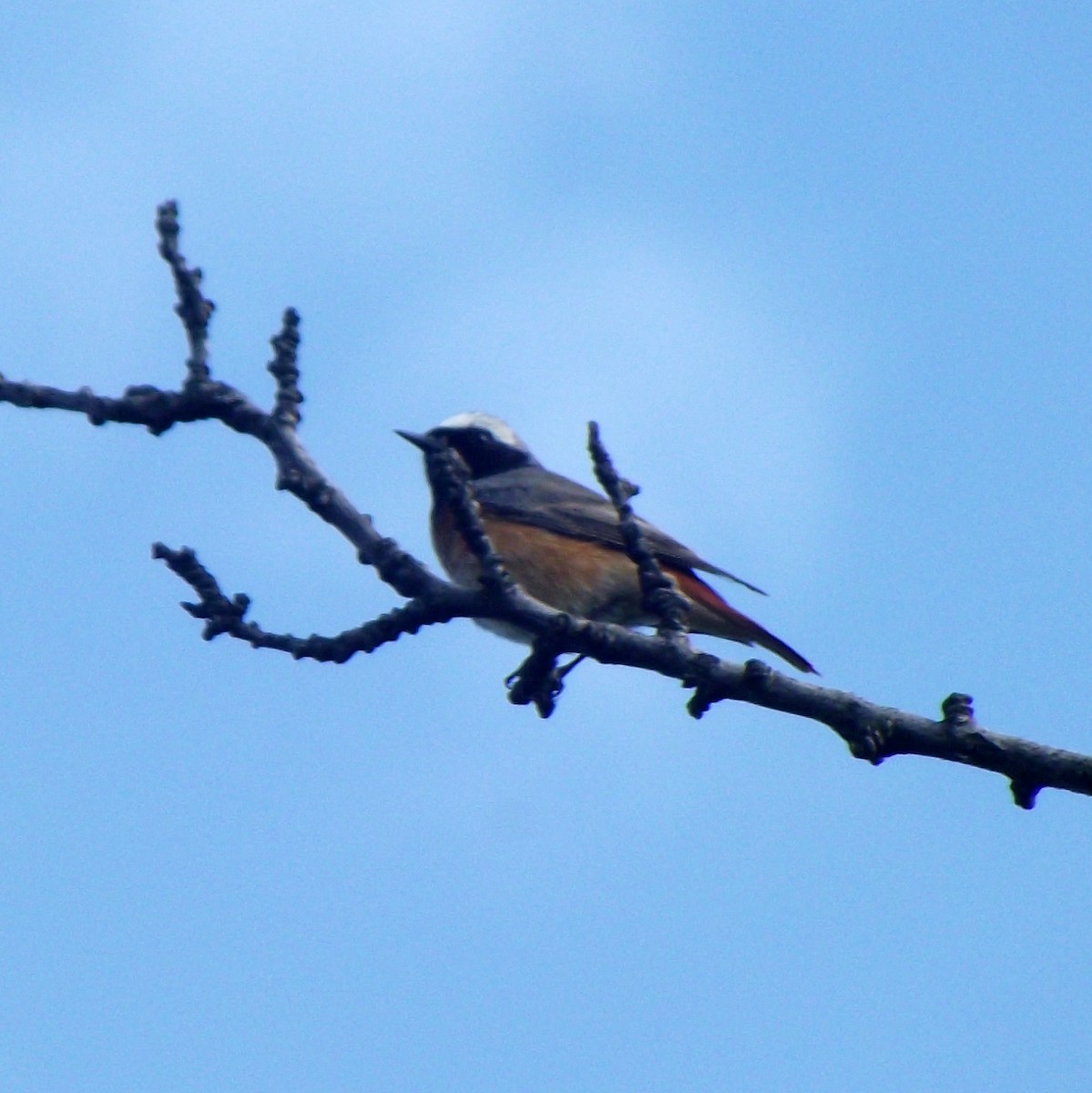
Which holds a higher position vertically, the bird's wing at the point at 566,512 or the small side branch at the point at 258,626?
the bird's wing at the point at 566,512

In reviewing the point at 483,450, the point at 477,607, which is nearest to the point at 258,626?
the point at 477,607

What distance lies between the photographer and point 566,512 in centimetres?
888

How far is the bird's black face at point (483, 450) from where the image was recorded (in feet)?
35.3

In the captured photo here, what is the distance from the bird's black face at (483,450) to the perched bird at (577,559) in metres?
1.16

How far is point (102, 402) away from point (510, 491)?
15.3ft

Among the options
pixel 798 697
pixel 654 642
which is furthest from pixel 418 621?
pixel 798 697

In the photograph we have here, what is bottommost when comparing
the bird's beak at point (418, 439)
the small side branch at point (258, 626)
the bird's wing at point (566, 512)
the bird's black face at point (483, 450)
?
the small side branch at point (258, 626)

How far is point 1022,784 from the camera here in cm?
416

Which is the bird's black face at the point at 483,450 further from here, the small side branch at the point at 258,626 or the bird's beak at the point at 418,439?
the small side branch at the point at 258,626

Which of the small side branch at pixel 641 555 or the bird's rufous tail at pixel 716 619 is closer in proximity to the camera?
→ the small side branch at pixel 641 555

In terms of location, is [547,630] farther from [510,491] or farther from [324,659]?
[510,491]

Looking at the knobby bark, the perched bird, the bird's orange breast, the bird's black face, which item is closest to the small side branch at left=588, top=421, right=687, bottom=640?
the knobby bark

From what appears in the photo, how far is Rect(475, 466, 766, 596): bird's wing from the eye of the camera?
8.41 m

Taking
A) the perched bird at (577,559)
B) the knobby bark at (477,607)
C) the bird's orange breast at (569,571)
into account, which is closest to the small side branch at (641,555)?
the knobby bark at (477,607)
